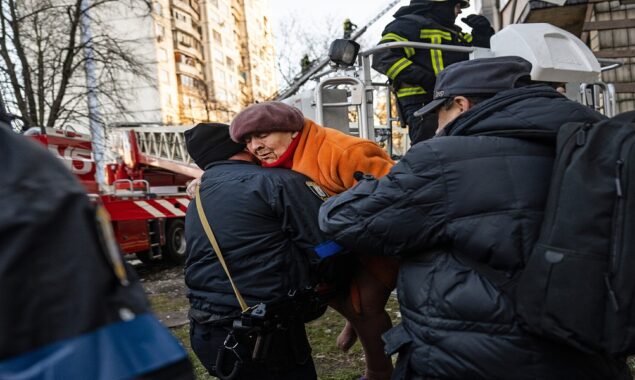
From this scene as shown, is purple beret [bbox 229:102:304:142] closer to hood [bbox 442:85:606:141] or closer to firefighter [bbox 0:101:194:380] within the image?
hood [bbox 442:85:606:141]

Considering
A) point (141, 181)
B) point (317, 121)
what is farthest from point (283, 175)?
point (141, 181)

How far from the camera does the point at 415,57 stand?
462 cm

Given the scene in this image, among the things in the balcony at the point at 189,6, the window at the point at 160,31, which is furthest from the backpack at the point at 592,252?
the balcony at the point at 189,6

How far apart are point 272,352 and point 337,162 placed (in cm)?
90

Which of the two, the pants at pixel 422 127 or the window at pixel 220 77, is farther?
the window at pixel 220 77

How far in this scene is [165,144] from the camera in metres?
14.5

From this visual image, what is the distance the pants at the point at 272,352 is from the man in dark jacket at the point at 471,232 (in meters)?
0.70

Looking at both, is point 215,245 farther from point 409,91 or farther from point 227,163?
point 409,91

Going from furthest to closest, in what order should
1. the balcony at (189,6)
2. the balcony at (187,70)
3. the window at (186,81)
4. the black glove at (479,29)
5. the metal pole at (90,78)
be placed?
the balcony at (189,6) < the balcony at (187,70) < the window at (186,81) < the metal pole at (90,78) < the black glove at (479,29)

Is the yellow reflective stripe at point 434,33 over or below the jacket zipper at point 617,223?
over

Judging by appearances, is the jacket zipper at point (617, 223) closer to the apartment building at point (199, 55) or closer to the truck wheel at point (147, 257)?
the truck wheel at point (147, 257)

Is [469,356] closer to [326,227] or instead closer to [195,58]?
[326,227]

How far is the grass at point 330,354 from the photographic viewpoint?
13.7ft

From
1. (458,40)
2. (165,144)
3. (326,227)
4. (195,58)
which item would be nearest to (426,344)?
(326,227)
